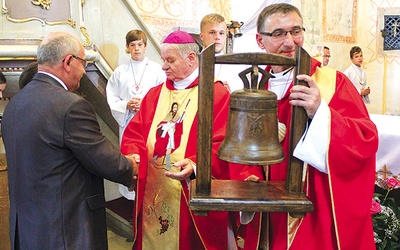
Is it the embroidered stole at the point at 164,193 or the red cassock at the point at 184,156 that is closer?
the red cassock at the point at 184,156

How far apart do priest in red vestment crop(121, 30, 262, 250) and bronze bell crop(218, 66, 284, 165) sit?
89 centimetres

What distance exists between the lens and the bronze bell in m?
1.42

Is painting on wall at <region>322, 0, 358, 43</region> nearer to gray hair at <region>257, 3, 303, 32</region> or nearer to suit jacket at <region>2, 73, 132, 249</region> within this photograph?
gray hair at <region>257, 3, 303, 32</region>

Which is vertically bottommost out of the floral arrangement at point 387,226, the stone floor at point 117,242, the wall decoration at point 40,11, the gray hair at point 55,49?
the stone floor at point 117,242

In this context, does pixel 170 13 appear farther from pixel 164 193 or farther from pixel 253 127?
pixel 253 127

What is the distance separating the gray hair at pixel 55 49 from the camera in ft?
6.92

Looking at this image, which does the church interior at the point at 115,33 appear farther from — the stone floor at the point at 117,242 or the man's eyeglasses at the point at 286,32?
the man's eyeglasses at the point at 286,32

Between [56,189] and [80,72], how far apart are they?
25.8 inches

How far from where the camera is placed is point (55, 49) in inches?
83.0

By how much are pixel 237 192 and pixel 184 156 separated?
0.97 metres

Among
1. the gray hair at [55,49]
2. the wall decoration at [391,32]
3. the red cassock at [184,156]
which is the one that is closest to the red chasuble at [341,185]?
the red cassock at [184,156]

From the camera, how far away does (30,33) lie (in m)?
3.47

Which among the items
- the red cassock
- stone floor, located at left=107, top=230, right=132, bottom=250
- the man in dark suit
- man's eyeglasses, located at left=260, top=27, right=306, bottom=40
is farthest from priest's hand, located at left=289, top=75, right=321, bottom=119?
stone floor, located at left=107, top=230, right=132, bottom=250

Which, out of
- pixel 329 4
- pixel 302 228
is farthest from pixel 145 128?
pixel 329 4
